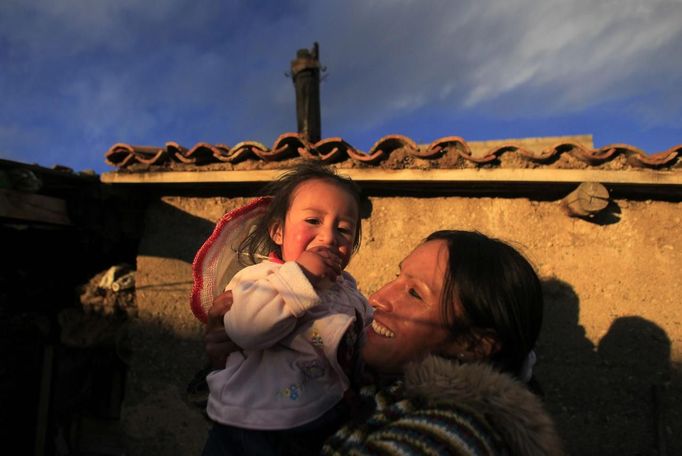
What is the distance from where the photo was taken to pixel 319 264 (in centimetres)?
131

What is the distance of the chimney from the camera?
6.14 metres

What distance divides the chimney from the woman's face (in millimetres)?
5056

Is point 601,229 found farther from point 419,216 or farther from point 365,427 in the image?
point 365,427

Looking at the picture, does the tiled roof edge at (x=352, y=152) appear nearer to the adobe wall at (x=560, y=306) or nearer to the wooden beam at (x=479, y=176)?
the wooden beam at (x=479, y=176)

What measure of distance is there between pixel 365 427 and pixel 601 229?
3363mm

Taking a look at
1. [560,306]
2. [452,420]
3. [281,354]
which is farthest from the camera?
[560,306]

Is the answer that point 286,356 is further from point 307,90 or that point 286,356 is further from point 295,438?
point 307,90

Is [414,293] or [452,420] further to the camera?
[414,293]

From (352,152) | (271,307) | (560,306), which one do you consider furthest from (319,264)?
(560,306)

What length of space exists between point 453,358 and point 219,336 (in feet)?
2.44

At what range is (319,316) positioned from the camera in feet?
4.31

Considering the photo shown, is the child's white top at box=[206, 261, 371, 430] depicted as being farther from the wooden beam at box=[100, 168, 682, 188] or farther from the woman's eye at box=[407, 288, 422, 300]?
the wooden beam at box=[100, 168, 682, 188]

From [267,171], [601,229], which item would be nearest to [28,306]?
[267,171]

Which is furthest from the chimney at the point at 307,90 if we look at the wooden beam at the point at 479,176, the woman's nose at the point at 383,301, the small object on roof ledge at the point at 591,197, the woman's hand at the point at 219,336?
the woman's nose at the point at 383,301
